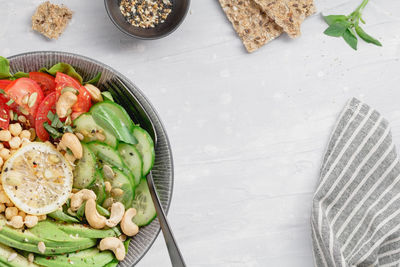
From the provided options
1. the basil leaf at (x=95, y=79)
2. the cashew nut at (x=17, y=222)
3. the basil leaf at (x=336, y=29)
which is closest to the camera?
the cashew nut at (x=17, y=222)

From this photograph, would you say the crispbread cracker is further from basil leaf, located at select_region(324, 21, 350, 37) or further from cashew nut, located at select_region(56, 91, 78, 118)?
cashew nut, located at select_region(56, 91, 78, 118)

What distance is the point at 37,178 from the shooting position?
1792 millimetres

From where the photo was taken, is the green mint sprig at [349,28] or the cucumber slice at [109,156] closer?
the cucumber slice at [109,156]

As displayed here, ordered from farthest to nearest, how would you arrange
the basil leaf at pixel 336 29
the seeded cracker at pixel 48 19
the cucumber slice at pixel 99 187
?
the basil leaf at pixel 336 29
the seeded cracker at pixel 48 19
the cucumber slice at pixel 99 187

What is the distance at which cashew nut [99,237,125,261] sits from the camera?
5.88ft

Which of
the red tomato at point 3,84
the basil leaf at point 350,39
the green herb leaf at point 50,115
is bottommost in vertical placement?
the basil leaf at point 350,39

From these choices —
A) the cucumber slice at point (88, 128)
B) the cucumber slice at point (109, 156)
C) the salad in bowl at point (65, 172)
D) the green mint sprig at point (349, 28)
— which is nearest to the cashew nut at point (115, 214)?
the salad in bowl at point (65, 172)

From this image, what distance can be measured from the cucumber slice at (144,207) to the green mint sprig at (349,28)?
104 centimetres

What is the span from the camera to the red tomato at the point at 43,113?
1.84 metres

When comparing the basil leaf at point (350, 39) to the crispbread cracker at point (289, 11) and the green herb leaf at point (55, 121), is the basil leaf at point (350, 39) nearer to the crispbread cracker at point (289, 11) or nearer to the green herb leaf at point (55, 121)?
the crispbread cracker at point (289, 11)

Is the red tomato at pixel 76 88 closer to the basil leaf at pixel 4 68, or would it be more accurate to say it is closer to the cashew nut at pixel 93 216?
the basil leaf at pixel 4 68

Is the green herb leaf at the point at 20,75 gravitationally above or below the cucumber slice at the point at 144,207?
above

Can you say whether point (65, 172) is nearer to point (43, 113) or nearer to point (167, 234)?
point (43, 113)

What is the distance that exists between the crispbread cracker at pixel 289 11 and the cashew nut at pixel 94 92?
2.72 ft
